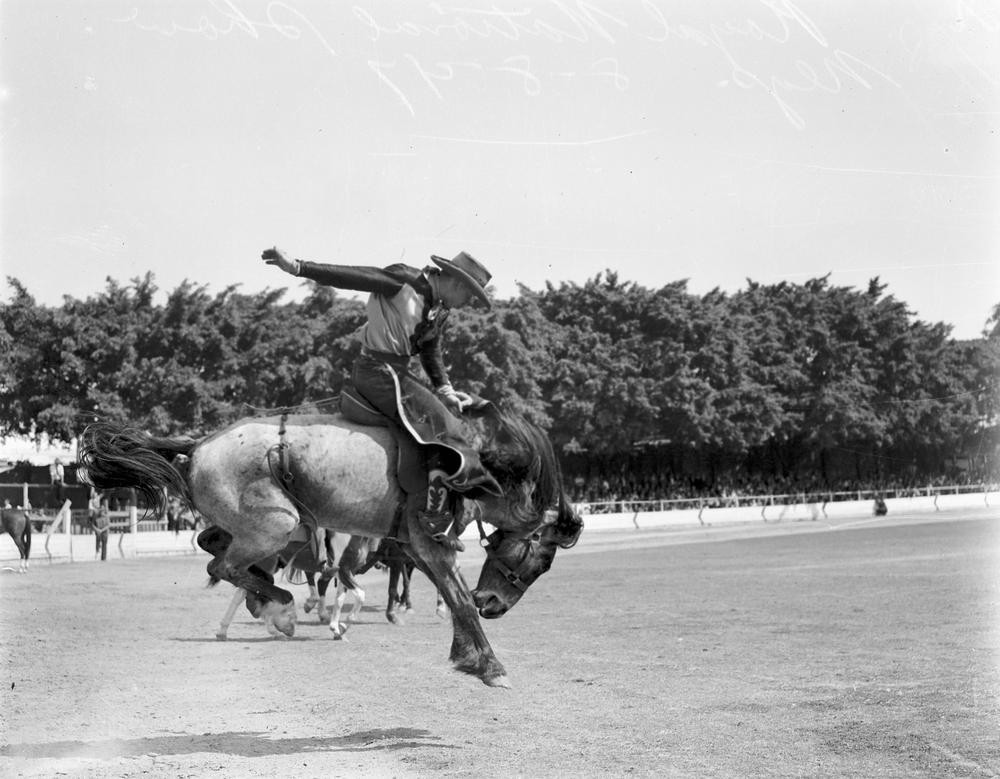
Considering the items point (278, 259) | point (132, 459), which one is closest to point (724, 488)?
point (132, 459)

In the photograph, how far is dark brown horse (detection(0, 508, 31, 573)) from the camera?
2972 centimetres

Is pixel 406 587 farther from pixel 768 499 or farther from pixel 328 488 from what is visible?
pixel 768 499

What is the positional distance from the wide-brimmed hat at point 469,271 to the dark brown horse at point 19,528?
2398cm

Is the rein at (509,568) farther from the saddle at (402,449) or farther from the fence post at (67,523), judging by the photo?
the fence post at (67,523)

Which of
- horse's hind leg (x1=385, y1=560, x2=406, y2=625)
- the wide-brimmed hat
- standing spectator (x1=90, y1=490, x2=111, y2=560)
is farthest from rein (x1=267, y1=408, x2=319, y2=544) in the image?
standing spectator (x1=90, y1=490, x2=111, y2=560)

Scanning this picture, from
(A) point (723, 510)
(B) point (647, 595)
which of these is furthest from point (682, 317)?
(B) point (647, 595)

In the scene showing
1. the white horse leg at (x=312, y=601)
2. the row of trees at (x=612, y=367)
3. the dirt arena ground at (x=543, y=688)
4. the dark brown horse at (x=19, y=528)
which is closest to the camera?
the dirt arena ground at (x=543, y=688)

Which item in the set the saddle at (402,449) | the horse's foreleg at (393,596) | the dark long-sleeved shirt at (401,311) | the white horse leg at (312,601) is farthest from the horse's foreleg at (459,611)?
the white horse leg at (312,601)

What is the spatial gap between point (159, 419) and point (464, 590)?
1264 inches

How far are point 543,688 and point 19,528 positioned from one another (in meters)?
21.1

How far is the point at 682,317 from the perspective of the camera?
62281 mm

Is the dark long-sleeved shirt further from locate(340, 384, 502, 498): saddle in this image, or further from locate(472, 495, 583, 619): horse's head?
locate(472, 495, 583, 619): horse's head

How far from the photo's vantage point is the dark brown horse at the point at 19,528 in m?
29.7

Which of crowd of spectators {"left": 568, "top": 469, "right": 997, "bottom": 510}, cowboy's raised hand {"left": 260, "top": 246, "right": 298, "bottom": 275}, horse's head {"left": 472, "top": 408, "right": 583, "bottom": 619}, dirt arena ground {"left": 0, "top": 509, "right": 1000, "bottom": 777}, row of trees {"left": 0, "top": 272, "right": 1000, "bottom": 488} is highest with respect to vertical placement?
row of trees {"left": 0, "top": 272, "right": 1000, "bottom": 488}
